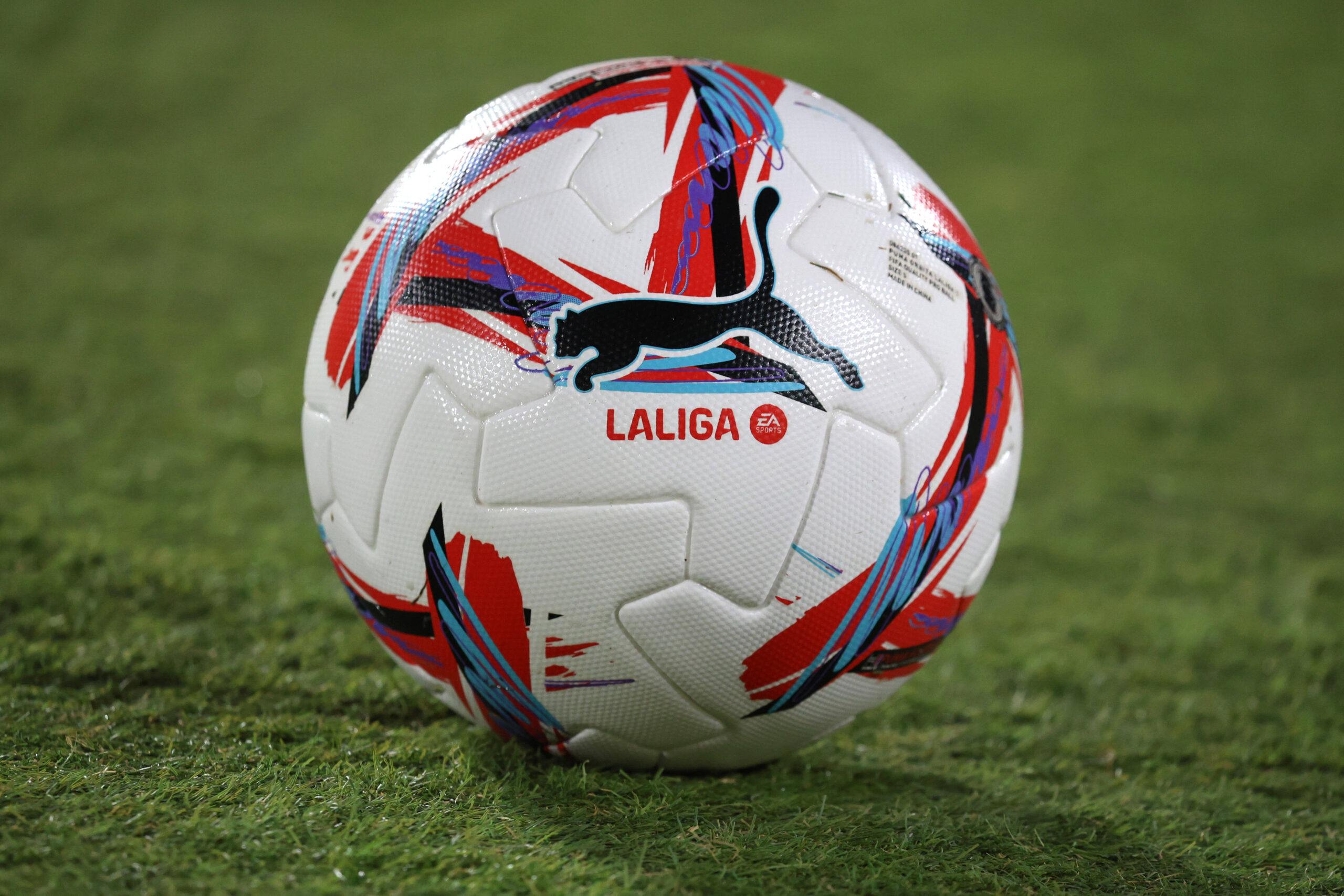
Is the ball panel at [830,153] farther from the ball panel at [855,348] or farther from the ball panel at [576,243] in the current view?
the ball panel at [576,243]

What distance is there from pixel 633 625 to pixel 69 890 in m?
0.93

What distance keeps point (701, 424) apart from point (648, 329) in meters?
0.18

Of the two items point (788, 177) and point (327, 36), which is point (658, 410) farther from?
point (327, 36)

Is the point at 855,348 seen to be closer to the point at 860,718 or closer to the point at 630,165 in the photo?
the point at 630,165

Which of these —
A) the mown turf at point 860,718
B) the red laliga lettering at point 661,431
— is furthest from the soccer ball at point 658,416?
the mown turf at point 860,718

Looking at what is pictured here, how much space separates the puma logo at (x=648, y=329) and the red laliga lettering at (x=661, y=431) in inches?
3.5

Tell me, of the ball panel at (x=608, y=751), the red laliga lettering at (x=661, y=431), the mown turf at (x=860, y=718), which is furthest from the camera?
the ball panel at (x=608, y=751)

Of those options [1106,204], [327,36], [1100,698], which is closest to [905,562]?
[1100,698]

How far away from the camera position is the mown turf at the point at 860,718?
206 centimetres

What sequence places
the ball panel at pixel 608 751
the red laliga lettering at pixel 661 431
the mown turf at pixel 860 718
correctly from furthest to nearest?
the ball panel at pixel 608 751 < the mown turf at pixel 860 718 < the red laliga lettering at pixel 661 431

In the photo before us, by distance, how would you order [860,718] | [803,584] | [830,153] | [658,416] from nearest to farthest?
[658,416] < [803,584] < [830,153] < [860,718]

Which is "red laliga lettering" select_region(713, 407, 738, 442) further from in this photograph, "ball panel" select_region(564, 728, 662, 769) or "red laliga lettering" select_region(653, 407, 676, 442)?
"ball panel" select_region(564, 728, 662, 769)

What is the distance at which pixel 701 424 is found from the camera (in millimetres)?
1886

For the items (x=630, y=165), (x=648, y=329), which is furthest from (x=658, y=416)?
(x=630, y=165)
